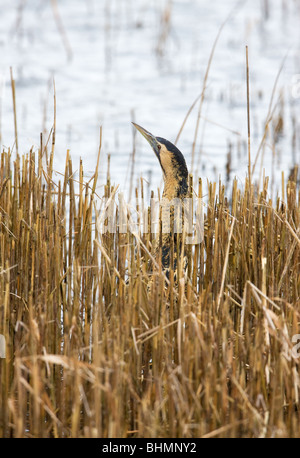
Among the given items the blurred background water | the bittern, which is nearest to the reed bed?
the bittern

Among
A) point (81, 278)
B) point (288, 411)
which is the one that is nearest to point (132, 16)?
point (81, 278)

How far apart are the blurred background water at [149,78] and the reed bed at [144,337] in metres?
1.97

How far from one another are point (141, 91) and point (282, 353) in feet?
23.9

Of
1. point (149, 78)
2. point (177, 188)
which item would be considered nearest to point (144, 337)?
point (177, 188)

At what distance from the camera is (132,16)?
13.4 metres

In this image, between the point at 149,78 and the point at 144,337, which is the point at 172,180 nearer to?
the point at 144,337

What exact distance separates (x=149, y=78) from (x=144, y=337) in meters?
7.53

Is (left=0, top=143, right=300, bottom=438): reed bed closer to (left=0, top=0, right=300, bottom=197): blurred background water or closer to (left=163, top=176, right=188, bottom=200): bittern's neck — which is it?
(left=163, top=176, right=188, bottom=200): bittern's neck

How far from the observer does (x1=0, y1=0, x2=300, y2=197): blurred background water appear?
762cm

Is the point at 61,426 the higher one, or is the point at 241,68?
the point at 241,68

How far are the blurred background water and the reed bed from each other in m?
1.97

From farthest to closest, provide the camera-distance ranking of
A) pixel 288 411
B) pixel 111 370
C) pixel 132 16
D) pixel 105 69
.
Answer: pixel 132 16 → pixel 105 69 → pixel 288 411 → pixel 111 370

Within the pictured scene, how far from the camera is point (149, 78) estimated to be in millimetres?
10281
